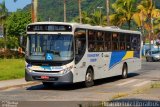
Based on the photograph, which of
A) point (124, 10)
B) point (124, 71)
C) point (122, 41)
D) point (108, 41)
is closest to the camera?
point (108, 41)

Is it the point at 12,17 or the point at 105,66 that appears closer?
the point at 105,66

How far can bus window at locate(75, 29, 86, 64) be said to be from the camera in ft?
70.6

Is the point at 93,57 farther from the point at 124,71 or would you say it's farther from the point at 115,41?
the point at 124,71

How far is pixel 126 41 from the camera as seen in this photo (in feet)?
94.7

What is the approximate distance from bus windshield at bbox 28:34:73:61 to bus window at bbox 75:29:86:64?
43 centimetres

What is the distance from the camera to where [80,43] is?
863 inches

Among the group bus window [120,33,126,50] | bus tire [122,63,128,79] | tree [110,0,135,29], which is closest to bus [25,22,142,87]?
bus window [120,33,126,50]

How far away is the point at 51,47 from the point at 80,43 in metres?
1.46

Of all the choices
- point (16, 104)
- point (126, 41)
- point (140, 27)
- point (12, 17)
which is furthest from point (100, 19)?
point (16, 104)

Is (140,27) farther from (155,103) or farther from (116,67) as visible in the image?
(155,103)

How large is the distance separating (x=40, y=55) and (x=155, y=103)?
26.4 feet

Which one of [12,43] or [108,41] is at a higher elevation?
[108,41]

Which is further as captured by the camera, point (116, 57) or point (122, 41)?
point (122, 41)

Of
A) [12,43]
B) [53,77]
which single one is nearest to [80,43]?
[53,77]
